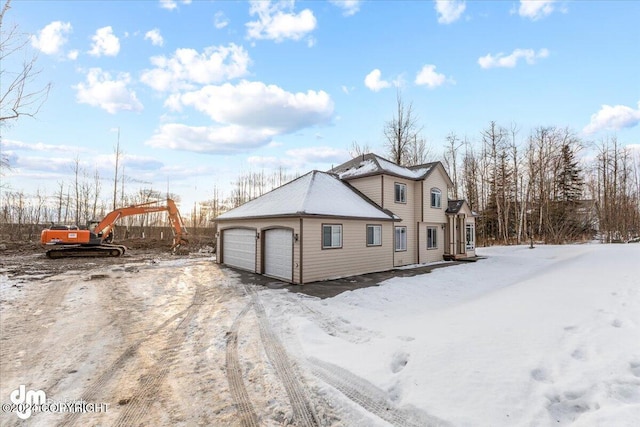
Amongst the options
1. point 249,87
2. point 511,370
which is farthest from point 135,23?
point 511,370

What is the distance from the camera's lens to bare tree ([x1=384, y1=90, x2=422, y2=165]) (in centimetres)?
2767

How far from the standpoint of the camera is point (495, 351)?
4.30 metres

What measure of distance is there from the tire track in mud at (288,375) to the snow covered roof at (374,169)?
11.2 meters

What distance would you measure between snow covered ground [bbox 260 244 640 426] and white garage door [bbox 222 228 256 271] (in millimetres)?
6115

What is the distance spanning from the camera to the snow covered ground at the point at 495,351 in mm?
3219

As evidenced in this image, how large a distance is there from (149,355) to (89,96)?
1281 cm

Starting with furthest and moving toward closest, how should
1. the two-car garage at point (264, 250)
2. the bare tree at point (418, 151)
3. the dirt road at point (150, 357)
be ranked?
the bare tree at point (418, 151) < the two-car garage at point (264, 250) < the dirt road at point (150, 357)

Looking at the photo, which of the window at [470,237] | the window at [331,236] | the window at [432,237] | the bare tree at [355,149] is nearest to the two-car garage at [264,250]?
the window at [331,236]

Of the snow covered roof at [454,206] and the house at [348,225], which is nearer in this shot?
the house at [348,225]

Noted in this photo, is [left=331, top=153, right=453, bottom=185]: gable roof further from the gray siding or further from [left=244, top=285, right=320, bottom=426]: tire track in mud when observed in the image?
[left=244, top=285, right=320, bottom=426]: tire track in mud

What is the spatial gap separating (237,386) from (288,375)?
738mm

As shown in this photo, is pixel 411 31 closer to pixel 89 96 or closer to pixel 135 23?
pixel 135 23

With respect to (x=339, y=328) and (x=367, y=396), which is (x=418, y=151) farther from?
(x=367, y=396)

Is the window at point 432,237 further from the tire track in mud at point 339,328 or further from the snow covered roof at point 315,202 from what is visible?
the tire track in mud at point 339,328
